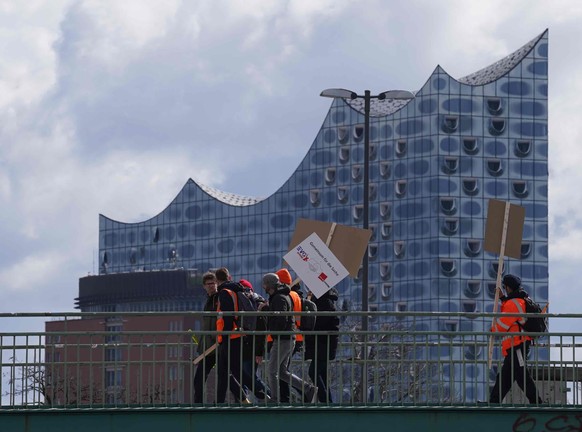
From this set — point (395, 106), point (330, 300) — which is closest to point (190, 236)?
point (395, 106)

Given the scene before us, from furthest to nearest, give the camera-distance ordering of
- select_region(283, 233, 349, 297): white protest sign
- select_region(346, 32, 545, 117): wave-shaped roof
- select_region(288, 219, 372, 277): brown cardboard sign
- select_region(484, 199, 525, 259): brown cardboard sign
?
select_region(346, 32, 545, 117): wave-shaped roof
select_region(288, 219, 372, 277): brown cardboard sign
select_region(283, 233, 349, 297): white protest sign
select_region(484, 199, 525, 259): brown cardboard sign

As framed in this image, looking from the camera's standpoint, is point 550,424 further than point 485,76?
No

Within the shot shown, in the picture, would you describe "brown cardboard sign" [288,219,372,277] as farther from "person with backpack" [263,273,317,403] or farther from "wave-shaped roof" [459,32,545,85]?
"wave-shaped roof" [459,32,545,85]

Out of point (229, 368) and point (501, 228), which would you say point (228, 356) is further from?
point (501, 228)

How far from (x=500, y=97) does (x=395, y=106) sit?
37.0ft

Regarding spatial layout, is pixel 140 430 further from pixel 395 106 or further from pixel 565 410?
pixel 395 106

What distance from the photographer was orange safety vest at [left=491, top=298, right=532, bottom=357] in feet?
68.5

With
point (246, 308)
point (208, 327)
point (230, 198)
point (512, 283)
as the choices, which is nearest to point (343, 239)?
point (246, 308)

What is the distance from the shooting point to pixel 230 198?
195 m

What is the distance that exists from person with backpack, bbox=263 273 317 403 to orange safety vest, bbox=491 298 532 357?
220 cm

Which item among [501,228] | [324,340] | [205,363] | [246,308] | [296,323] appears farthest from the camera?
[501,228]

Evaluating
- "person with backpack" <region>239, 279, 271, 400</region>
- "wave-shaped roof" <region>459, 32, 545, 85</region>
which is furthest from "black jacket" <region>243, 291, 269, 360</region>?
"wave-shaped roof" <region>459, 32, 545, 85</region>

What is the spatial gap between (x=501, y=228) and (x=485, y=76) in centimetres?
14422

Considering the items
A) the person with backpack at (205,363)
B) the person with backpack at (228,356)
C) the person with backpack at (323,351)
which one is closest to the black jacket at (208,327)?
the person with backpack at (205,363)
